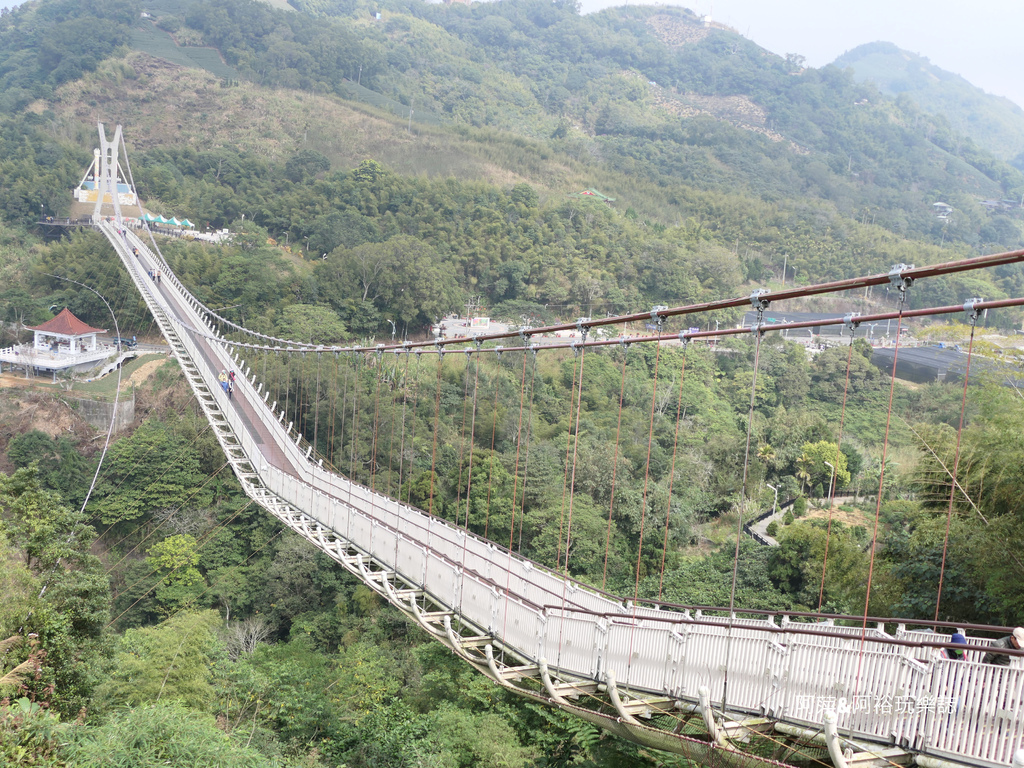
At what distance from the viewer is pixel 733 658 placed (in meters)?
5.64

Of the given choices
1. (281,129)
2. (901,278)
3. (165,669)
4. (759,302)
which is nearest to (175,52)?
(281,129)

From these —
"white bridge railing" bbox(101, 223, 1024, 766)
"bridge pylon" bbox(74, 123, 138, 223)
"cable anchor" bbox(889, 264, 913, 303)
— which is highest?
"bridge pylon" bbox(74, 123, 138, 223)

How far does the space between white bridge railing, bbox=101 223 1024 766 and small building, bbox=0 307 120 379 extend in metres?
23.0

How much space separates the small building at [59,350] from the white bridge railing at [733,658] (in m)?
23.0

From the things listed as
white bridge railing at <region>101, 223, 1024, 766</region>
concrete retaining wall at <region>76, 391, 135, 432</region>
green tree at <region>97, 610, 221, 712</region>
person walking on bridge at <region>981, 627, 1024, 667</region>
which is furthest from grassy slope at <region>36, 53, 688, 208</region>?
person walking on bridge at <region>981, 627, 1024, 667</region>

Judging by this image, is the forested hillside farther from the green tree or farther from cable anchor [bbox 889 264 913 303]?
cable anchor [bbox 889 264 913 303]

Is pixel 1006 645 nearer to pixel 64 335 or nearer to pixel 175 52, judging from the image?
pixel 64 335

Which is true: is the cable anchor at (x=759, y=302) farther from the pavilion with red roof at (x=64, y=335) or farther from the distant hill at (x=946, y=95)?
the distant hill at (x=946, y=95)

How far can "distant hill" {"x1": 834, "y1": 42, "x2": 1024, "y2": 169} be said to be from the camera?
117m

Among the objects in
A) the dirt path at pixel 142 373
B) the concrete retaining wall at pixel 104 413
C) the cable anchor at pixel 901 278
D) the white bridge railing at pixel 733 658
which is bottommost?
the concrete retaining wall at pixel 104 413

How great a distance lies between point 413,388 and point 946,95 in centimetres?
14825

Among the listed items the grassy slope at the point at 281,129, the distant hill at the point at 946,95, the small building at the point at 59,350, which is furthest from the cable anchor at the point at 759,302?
the distant hill at the point at 946,95

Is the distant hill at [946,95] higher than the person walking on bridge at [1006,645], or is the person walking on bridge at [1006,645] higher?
the distant hill at [946,95]

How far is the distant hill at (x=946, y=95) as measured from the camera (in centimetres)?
11719
